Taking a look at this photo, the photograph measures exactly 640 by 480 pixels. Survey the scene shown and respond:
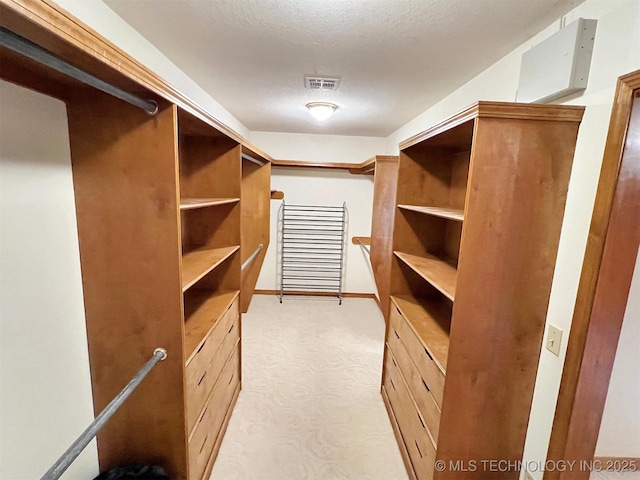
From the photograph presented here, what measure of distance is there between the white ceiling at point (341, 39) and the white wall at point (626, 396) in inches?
53.4

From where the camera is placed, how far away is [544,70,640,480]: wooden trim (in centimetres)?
101

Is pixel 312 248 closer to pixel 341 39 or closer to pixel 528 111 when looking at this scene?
pixel 341 39

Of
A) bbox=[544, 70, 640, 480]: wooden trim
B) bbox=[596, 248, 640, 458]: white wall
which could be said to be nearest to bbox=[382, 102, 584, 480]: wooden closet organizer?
bbox=[544, 70, 640, 480]: wooden trim

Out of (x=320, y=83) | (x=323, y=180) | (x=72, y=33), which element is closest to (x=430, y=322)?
(x=320, y=83)

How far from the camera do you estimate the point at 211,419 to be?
1.75 m

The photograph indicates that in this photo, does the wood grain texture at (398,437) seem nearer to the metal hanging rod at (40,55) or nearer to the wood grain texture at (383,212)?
the wood grain texture at (383,212)

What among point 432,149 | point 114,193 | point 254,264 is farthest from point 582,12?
point 254,264

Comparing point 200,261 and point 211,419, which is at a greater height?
point 200,261

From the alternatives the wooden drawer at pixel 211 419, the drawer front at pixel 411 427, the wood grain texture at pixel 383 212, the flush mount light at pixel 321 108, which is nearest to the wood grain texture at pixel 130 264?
the wooden drawer at pixel 211 419

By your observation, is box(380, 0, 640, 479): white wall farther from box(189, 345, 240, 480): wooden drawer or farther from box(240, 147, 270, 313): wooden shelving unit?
box(240, 147, 270, 313): wooden shelving unit

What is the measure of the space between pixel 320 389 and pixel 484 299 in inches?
66.2

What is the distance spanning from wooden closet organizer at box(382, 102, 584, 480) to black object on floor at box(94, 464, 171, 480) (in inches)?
48.4

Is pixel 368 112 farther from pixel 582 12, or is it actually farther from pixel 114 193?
pixel 114 193

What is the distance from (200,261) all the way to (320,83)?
55.9 inches
